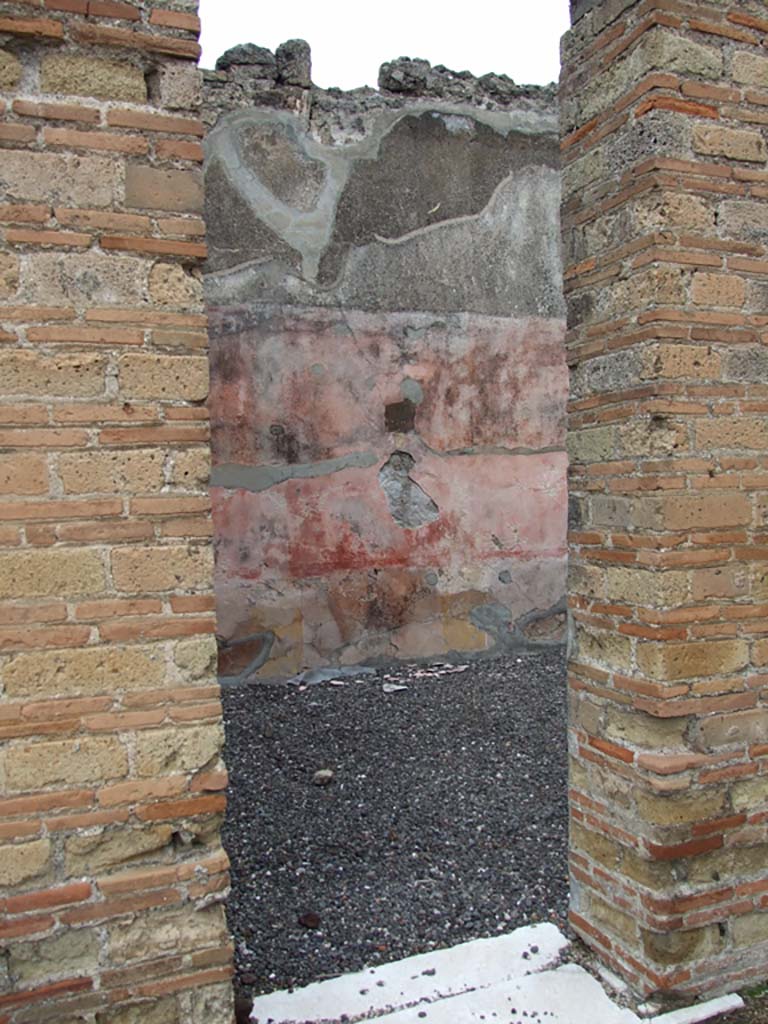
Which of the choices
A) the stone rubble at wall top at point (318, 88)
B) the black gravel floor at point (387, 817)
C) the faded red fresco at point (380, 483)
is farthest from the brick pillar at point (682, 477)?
the stone rubble at wall top at point (318, 88)

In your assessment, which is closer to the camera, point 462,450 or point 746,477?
point 746,477

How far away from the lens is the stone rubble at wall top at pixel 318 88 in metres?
6.86

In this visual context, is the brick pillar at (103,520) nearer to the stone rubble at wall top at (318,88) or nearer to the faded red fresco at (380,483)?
the faded red fresco at (380,483)

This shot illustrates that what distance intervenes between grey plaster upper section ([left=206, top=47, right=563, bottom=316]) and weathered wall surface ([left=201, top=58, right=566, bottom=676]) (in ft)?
0.05

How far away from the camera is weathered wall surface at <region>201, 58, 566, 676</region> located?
6.82 metres

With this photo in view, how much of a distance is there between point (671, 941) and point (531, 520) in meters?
4.93

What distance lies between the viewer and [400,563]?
7152mm

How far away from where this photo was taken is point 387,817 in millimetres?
4578

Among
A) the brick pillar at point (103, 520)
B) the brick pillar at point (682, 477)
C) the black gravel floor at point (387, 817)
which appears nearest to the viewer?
the brick pillar at point (103, 520)

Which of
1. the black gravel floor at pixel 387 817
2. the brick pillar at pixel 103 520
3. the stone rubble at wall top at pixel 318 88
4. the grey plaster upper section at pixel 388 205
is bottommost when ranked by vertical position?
the black gravel floor at pixel 387 817

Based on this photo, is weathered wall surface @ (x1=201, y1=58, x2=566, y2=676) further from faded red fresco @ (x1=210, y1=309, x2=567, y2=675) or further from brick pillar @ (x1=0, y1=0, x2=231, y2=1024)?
brick pillar @ (x1=0, y1=0, x2=231, y2=1024)

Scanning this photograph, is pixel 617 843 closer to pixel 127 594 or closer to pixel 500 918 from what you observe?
pixel 500 918

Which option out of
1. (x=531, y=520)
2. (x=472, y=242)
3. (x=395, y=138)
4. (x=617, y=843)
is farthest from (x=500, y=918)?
(x=395, y=138)

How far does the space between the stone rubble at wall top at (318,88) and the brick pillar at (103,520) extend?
16.0 ft
